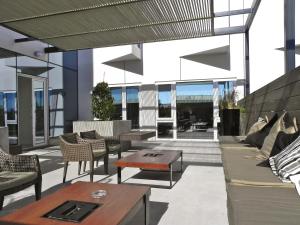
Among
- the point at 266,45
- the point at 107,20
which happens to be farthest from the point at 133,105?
the point at 107,20

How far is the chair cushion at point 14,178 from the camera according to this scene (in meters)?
2.89

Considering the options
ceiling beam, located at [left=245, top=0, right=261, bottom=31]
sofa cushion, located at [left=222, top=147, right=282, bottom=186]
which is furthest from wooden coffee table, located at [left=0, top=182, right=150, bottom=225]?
ceiling beam, located at [left=245, top=0, right=261, bottom=31]

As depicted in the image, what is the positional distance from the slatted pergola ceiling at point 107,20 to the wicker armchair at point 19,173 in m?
2.84

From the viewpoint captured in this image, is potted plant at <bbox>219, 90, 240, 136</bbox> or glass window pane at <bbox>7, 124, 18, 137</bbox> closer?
potted plant at <bbox>219, 90, 240, 136</bbox>

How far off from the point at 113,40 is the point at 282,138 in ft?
16.8

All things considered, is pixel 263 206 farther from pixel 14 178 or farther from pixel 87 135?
pixel 87 135

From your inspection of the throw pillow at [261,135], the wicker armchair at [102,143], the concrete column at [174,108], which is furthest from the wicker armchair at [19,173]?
the concrete column at [174,108]

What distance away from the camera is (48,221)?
74.9 inches

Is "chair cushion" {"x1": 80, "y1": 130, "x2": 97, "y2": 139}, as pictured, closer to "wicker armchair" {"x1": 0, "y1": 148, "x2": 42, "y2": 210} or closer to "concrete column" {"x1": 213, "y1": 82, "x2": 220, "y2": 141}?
"wicker armchair" {"x1": 0, "y1": 148, "x2": 42, "y2": 210}

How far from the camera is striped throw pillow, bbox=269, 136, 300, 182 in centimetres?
230

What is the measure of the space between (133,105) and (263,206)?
10.0m

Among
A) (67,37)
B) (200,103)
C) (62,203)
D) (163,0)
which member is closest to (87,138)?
(67,37)

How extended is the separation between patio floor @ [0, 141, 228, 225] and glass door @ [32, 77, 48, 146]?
3.23 m

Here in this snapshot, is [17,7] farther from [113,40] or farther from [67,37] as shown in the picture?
[113,40]
